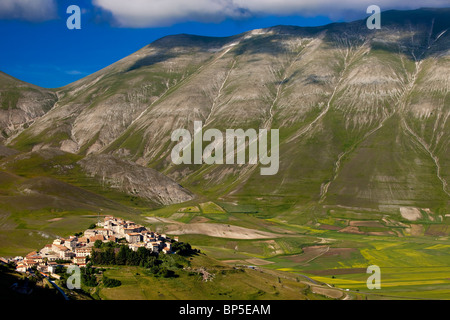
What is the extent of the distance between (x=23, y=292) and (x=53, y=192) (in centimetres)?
13286

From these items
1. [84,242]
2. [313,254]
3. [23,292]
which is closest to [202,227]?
[313,254]

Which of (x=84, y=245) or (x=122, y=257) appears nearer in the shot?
(x=122, y=257)

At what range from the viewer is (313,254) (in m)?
138

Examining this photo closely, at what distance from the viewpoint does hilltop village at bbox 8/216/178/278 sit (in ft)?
278

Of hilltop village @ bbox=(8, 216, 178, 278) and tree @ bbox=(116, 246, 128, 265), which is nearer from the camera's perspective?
hilltop village @ bbox=(8, 216, 178, 278)

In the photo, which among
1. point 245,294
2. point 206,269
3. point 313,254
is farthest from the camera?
point 313,254

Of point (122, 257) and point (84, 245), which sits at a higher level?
point (84, 245)

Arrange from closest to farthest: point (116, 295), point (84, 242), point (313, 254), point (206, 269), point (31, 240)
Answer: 1. point (116, 295)
2. point (206, 269)
3. point (84, 242)
4. point (31, 240)
5. point (313, 254)

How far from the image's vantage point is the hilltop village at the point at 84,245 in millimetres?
84819

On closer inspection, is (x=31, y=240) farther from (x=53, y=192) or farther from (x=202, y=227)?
(x=53, y=192)

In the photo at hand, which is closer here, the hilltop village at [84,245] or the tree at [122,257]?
the hilltop village at [84,245]

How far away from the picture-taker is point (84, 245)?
322 feet

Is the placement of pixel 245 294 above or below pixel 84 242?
below

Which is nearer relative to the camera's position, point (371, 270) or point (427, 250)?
point (371, 270)
